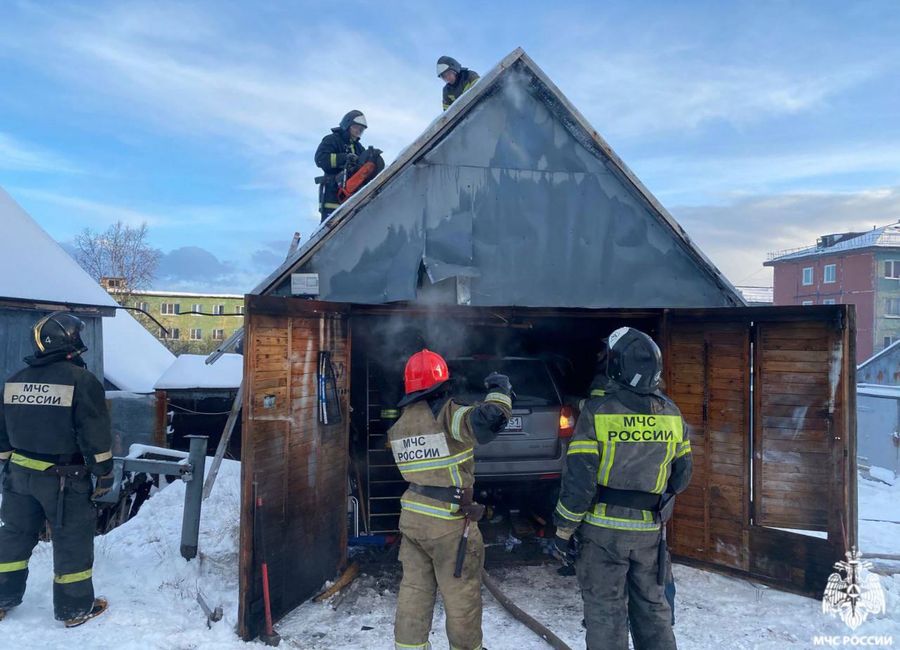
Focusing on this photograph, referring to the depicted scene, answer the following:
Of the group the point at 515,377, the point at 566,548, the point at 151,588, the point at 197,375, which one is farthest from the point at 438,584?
the point at 197,375

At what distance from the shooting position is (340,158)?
312 inches

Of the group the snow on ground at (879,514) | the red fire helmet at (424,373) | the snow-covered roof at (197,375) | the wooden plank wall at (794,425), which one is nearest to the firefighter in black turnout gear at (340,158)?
the snow-covered roof at (197,375)

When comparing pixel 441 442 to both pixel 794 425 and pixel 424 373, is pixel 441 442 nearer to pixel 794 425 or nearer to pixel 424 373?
pixel 424 373

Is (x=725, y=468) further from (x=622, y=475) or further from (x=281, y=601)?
(x=281, y=601)

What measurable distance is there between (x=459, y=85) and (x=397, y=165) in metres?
2.80

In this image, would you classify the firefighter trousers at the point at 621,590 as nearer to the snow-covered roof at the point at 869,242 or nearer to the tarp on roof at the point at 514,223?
A: the tarp on roof at the point at 514,223

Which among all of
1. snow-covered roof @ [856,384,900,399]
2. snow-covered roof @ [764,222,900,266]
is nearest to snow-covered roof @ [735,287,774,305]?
snow-covered roof @ [764,222,900,266]

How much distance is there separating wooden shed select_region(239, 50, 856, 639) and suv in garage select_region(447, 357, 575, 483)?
0.89 metres

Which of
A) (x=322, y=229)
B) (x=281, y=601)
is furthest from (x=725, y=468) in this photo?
(x=322, y=229)

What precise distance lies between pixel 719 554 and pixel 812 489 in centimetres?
108

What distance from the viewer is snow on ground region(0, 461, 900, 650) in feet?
14.5

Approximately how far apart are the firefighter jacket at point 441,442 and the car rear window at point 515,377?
8.20 ft

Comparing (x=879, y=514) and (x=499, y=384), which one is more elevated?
(x=499, y=384)

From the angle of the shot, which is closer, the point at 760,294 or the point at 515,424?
the point at 515,424
